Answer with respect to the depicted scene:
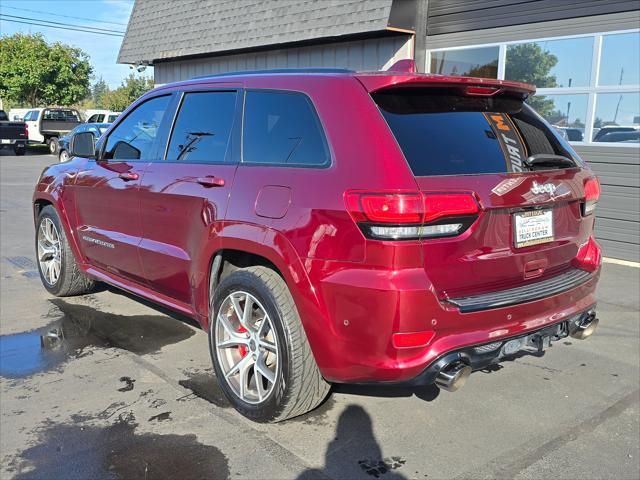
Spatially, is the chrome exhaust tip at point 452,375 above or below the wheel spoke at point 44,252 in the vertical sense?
above

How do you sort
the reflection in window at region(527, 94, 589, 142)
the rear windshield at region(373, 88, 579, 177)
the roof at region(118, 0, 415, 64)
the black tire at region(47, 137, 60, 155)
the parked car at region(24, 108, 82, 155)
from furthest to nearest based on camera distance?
the parked car at region(24, 108, 82, 155)
the black tire at region(47, 137, 60, 155)
the roof at region(118, 0, 415, 64)
the reflection in window at region(527, 94, 589, 142)
the rear windshield at region(373, 88, 579, 177)

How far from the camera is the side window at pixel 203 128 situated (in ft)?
12.1

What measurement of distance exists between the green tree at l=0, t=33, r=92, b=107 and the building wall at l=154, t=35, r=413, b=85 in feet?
86.5

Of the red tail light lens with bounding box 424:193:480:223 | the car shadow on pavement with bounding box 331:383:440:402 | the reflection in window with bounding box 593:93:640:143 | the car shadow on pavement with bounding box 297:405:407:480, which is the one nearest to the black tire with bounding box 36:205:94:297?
the car shadow on pavement with bounding box 331:383:440:402

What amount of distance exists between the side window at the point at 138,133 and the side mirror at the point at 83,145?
12 centimetres

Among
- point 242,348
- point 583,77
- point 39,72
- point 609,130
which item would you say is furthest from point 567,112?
point 39,72

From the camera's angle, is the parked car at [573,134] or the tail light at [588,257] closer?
the tail light at [588,257]

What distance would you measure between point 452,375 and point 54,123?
98.3ft

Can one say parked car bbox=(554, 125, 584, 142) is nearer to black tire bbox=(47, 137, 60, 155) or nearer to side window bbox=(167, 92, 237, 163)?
side window bbox=(167, 92, 237, 163)

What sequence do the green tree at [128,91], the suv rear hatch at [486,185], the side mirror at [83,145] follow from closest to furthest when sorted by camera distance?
1. the suv rear hatch at [486,185]
2. the side mirror at [83,145]
3. the green tree at [128,91]

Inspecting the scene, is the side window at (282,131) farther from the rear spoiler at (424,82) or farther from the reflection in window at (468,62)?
the reflection in window at (468,62)

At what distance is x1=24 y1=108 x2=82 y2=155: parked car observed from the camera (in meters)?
28.6

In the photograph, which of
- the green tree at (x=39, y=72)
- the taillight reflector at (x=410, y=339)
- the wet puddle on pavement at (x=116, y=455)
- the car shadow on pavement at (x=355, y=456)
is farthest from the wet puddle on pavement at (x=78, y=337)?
the green tree at (x=39, y=72)

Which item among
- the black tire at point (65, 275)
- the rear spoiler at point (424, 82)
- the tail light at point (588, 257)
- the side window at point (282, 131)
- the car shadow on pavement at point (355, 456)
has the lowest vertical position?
the car shadow on pavement at point (355, 456)
